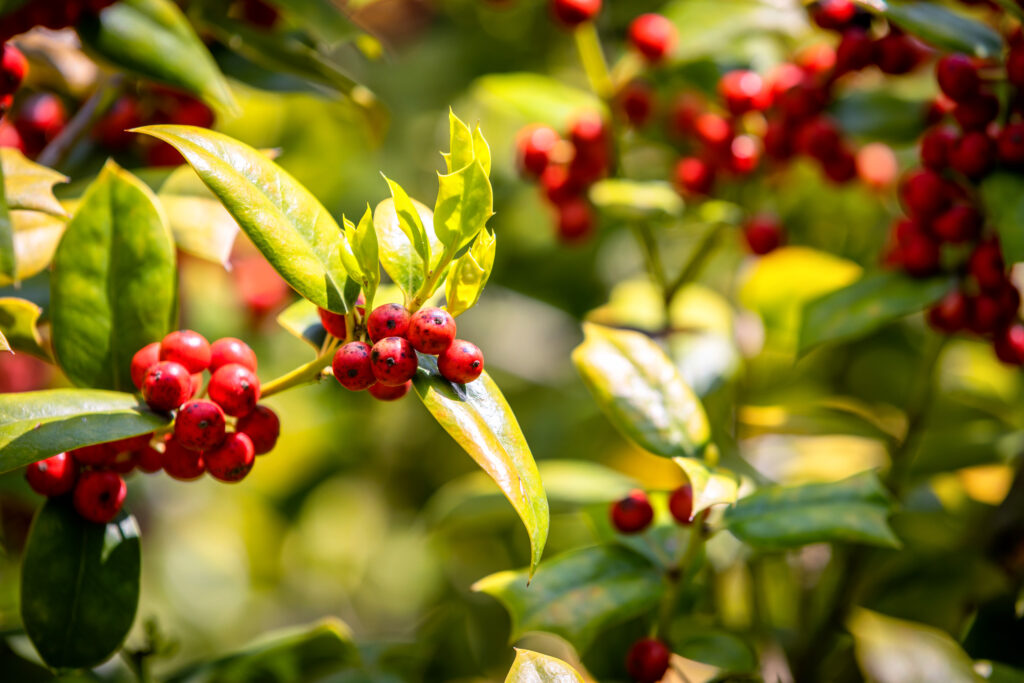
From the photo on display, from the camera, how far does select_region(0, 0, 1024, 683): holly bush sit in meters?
0.73

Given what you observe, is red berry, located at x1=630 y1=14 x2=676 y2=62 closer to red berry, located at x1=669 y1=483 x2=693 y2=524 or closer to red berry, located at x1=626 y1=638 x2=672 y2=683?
red berry, located at x1=669 y1=483 x2=693 y2=524

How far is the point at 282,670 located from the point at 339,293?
1.85 ft

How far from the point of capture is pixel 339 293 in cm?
70

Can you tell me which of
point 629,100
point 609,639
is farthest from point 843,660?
point 629,100

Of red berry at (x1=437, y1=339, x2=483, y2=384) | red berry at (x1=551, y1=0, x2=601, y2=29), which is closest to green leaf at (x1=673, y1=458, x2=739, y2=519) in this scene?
red berry at (x1=437, y1=339, x2=483, y2=384)

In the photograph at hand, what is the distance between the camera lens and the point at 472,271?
697 mm

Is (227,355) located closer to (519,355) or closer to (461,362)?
(461,362)

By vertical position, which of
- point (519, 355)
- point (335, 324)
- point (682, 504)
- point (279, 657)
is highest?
point (335, 324)

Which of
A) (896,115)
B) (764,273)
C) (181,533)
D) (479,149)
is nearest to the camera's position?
(479,149)

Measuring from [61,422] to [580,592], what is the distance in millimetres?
507

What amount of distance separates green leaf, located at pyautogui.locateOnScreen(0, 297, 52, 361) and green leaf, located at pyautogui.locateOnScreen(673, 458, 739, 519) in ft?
1.99

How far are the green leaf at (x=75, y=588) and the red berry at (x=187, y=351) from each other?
0.17 meters

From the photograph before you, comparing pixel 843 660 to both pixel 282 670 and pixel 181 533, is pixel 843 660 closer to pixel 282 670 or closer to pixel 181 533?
pixel 282 670

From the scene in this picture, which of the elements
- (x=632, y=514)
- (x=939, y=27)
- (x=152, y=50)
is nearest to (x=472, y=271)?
(x=632, y=514)
